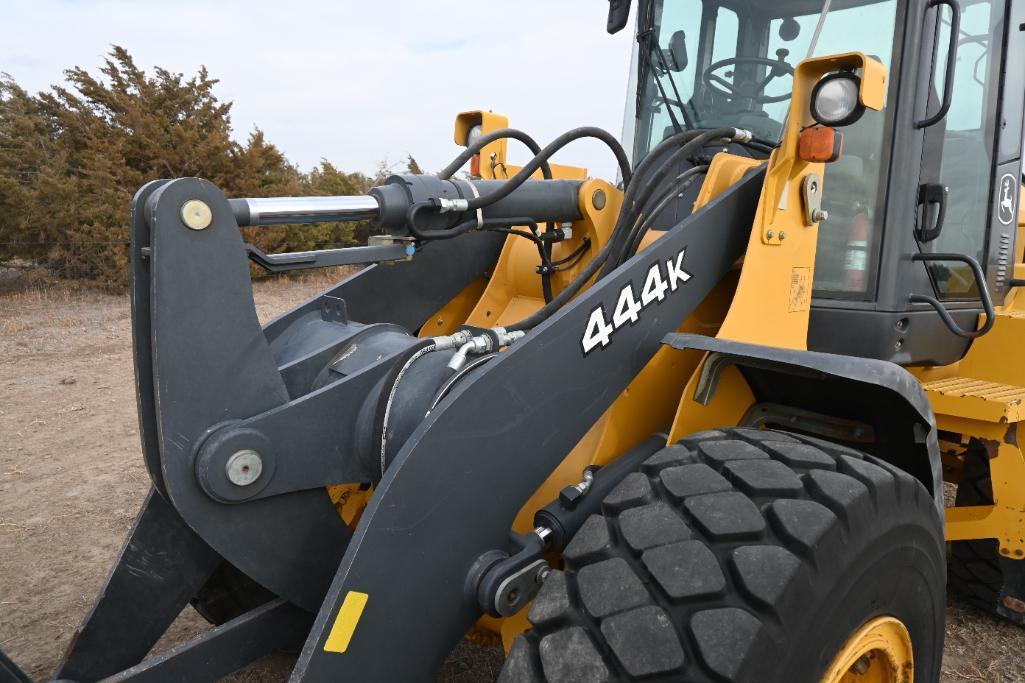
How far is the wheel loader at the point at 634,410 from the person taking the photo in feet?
4.87

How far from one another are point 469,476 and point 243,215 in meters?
0.82

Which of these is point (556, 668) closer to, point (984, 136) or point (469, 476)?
point (469, 476)

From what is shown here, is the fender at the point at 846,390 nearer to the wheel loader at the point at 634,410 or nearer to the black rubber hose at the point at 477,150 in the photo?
the wheel loader at the point at 634,410

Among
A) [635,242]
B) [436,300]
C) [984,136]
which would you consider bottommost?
[436,300]

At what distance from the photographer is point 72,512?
3957 mm

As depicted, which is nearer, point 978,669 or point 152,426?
point 152,426

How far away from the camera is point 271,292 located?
1298 centimetres

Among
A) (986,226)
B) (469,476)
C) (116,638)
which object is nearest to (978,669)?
(986,226)

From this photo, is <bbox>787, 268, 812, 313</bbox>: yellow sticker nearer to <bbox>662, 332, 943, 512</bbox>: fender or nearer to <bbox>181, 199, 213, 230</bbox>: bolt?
<bbox>662, 332, 943, 512</bbox>: fender

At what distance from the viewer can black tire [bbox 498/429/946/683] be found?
53.2 inches

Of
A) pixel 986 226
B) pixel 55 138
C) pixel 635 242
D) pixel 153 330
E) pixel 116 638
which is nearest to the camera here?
pixel 153 330

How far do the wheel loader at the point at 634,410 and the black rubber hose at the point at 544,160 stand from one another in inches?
0.4

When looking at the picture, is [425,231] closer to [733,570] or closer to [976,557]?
[733,570]

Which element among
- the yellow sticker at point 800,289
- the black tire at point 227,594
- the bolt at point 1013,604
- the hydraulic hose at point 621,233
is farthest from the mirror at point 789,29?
the black tire at point 227,594
